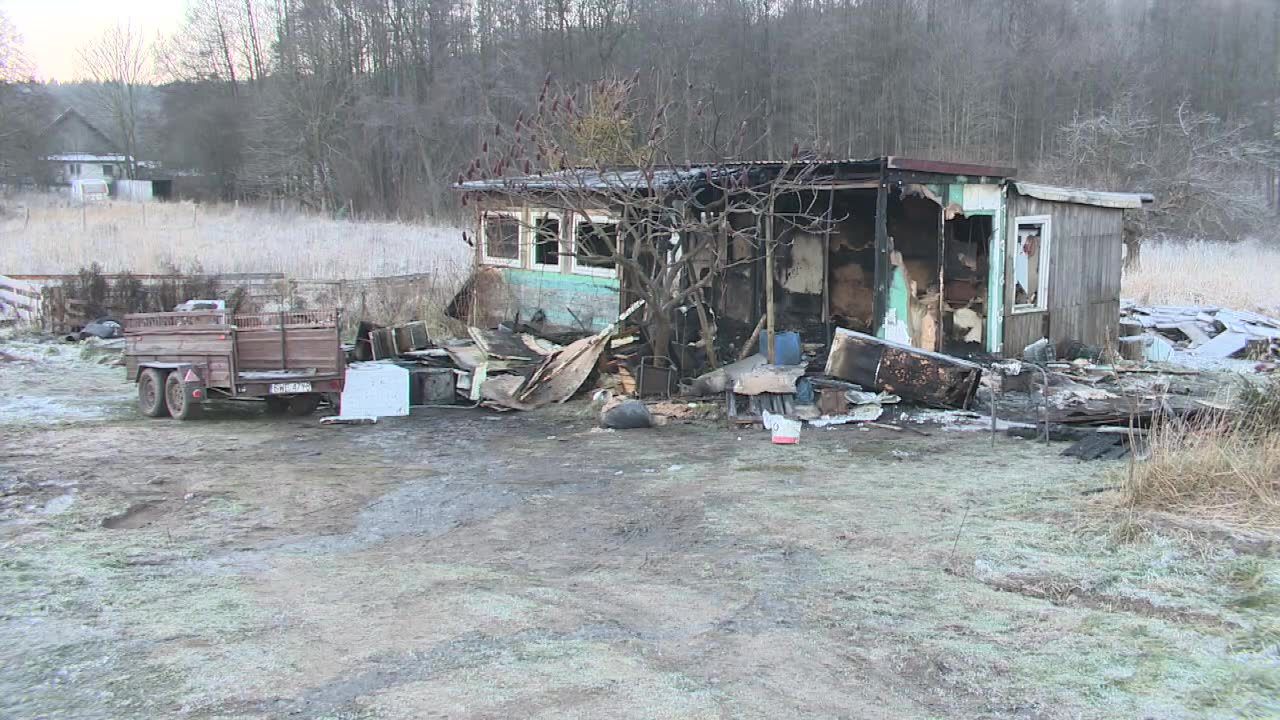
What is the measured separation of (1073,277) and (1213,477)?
29.2ft

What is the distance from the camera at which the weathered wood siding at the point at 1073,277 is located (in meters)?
14.1

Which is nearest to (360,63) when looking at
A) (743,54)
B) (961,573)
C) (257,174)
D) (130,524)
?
(257,174)

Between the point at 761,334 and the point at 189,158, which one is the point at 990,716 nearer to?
the point at 761,334

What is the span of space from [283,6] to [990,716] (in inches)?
2255

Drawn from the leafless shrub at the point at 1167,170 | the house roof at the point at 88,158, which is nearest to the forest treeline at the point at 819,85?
the leafless shrub at the point at 1167,170

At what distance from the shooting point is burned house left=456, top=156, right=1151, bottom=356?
43.2 ft

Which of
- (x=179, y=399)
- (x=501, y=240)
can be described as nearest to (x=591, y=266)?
(x=501, y=240)

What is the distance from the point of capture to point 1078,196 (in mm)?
14961

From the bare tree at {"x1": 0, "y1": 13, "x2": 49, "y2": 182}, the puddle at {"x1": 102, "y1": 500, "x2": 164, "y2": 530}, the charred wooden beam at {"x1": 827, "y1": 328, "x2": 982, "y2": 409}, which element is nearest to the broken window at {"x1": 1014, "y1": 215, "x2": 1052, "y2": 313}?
the charred wooden beam at {"x1": 827, "y1": 328, "x2": 982, "y2": 409}

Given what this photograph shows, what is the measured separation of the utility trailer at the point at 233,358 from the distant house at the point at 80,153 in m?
52.0

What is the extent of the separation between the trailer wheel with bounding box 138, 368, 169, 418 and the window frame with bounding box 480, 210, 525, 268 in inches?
237

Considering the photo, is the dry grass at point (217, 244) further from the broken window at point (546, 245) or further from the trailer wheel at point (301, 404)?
the trailer wheel at point (301, 404)

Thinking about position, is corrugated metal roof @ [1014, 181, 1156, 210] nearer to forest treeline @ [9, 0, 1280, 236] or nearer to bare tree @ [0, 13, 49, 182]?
forest treeline @ [9, 0, 1280, 236]

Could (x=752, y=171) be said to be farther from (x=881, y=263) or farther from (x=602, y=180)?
(x=602, y=180)
